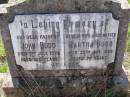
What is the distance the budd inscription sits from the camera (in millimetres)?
2779

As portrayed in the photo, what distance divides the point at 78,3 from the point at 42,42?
0.58 m

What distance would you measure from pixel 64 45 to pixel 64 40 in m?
0.06

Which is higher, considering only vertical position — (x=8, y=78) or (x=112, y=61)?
(x=112, y=61)

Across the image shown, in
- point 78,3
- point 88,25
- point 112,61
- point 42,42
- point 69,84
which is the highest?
point 78,3

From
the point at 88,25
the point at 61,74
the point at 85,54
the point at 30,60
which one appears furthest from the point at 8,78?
the point at 88,25

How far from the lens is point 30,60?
10.1ft

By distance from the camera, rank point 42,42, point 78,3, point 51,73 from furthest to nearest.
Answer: point 51,73 → point 42,42 → point 78,3

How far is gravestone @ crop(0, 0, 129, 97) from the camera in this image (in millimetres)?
2750

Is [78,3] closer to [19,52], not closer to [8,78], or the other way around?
[19,52]

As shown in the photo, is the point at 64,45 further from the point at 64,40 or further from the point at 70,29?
the point at 70,29

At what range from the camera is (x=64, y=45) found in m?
2.95

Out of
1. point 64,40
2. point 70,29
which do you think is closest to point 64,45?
point 64,40

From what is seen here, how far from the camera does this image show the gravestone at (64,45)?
275 cm

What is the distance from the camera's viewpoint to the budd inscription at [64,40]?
2.78 meters
